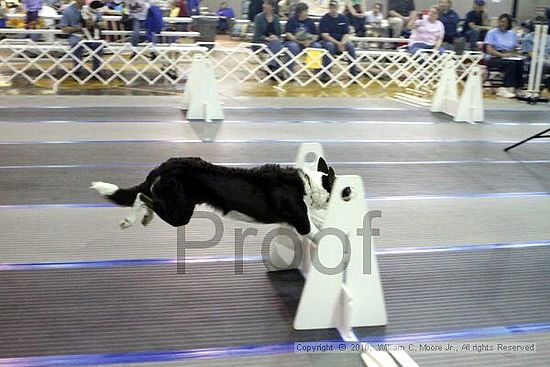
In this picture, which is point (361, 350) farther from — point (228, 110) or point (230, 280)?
point (228, 110)

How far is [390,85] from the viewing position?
10.7 meters

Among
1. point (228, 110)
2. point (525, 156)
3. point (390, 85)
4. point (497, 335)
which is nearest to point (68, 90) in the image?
point (228, 110)

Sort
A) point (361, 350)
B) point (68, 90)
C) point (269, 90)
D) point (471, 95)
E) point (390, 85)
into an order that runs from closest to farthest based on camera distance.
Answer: point (361, 350) → point (471, 95) → point (68, 90) → point (269, 90) → point (390, 85)

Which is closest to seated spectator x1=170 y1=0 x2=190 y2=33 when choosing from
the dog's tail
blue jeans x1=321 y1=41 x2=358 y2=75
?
blue jeans x1=321 y1=41 x2=358 y2=75

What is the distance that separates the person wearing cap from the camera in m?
12.6

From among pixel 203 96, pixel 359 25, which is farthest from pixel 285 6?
pixel 203 96

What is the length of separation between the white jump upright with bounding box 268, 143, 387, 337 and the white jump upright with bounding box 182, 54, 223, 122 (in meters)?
4.50

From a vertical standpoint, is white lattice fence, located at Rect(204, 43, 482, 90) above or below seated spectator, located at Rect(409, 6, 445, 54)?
below

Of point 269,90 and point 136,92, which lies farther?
point 269,90

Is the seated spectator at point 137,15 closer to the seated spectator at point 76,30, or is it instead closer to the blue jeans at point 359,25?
the seated spectator at point 76,30

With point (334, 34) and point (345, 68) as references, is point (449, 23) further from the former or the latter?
point (345, 68)

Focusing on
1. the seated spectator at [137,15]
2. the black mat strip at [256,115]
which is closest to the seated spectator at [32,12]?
the seated spectator at [137,15]

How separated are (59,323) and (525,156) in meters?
4.91

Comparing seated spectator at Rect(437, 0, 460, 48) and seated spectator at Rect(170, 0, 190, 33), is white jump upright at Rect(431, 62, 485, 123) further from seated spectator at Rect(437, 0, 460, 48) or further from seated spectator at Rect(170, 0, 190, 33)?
seated spectator at Rect(170, 0, 190, 33)
